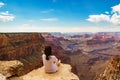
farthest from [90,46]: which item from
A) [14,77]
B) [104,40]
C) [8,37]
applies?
[14,77]

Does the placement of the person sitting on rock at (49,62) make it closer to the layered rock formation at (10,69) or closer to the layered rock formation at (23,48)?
the layered rock formation at (10,69)

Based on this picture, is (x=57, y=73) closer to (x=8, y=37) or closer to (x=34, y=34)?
(x=8, y=37)

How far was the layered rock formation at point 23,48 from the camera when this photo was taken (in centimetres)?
5057

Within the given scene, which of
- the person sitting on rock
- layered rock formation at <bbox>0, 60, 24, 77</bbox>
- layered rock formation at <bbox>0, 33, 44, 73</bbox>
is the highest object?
the person sitting on rock

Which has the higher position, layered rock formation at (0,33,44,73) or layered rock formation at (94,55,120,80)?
layered rock formation at (94,55,120,80)

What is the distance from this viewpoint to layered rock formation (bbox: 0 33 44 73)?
1991 inches

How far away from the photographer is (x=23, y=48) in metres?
62.2

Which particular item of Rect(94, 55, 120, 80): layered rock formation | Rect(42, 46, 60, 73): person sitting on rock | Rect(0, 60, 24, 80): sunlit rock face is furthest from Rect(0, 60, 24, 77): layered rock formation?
Rect(94, 55, 120, 80): layered rock formation

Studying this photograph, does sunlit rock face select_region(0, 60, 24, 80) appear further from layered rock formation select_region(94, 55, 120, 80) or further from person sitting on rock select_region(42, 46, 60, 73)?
layered rock formation select_region(94, 55, 120, 80)

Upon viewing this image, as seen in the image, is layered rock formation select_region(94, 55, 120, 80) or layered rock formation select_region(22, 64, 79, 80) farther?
layered rock formation select_region(22, 64, 79, 80)

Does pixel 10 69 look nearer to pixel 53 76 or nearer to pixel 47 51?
pixel 53 76

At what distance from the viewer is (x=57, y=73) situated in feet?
29.8

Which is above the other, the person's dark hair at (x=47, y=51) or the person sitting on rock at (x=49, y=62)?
the person's dark hair at (x=47, y=51)

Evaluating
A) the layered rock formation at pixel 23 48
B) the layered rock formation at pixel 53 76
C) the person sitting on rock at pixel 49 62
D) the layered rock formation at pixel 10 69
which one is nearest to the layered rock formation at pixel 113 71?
the layered rock formation at pixel 53 76
